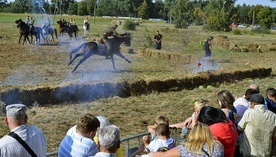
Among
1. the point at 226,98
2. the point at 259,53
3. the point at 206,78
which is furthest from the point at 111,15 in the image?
the point at 226,98

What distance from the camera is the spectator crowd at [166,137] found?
3859 mm

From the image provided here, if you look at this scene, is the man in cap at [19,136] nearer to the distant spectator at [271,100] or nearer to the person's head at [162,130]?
the person's head at [162,130]

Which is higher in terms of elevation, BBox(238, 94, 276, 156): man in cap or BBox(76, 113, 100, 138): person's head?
BBox(76, 113, 100, 138): person's head

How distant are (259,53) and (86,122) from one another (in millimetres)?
28116

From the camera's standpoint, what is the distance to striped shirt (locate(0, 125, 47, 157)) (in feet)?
12.3

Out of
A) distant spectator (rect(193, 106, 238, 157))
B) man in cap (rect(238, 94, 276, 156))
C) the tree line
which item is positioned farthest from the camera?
the tree line

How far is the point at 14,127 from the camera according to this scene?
12.8ft

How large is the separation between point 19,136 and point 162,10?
114442mm

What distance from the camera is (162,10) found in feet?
381

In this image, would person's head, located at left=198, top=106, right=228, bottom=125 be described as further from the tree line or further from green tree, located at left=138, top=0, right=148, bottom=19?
green tree, located at left=138, top=0, right=148, bottom=19

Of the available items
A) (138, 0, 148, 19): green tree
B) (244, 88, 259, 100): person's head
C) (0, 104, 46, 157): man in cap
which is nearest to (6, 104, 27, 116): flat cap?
(0, 104, 46, 157): man in cap

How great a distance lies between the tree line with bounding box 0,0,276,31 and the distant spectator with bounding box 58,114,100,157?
1996 centimetres

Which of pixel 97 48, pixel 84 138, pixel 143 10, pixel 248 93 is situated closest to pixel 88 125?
pixel 84 138


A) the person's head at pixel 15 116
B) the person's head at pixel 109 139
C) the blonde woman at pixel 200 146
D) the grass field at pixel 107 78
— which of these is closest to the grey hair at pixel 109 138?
the person's head at pixel 109 139
